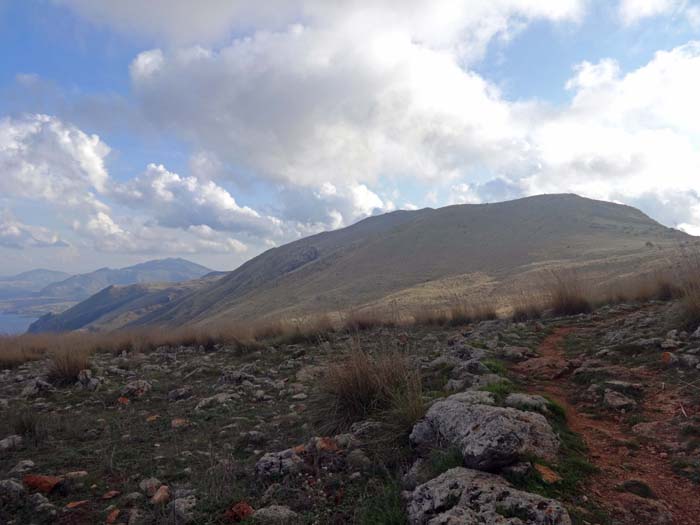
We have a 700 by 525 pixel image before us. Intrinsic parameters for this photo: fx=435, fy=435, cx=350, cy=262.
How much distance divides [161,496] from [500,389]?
10.6 ft

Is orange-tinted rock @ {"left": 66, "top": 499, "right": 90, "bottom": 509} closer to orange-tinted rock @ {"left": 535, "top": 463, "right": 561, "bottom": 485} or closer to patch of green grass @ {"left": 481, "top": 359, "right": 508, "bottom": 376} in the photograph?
orange-tinted rock @ {"left": 535, "top": 463, "right": 561, "bottom": 485}

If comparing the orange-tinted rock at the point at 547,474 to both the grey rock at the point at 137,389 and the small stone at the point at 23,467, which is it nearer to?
the small stone at the point at 23,467

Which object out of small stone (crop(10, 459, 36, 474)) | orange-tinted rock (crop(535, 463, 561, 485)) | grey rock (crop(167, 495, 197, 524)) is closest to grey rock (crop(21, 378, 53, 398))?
small stone (crop(10, 459, 36, 474))

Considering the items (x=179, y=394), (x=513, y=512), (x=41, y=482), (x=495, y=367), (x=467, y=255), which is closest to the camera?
(x=513, y=512)

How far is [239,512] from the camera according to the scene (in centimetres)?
297

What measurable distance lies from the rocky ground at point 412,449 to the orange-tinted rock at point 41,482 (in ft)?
0.05

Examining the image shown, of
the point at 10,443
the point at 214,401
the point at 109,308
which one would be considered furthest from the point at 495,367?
the point at 109,308

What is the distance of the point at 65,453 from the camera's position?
4.59 meters

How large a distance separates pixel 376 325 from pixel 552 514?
10.1 metres

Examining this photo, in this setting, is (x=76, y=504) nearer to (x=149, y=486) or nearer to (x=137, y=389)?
(x=149, y=486)

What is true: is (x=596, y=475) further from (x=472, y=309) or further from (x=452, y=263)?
(x=452, y=263)

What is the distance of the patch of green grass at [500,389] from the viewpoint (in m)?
4.13

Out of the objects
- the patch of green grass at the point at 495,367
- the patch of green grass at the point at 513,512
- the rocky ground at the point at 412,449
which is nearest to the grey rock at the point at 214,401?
the rocky ground at the point at 412,449

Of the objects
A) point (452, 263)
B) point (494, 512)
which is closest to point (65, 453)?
point (494, 512)
